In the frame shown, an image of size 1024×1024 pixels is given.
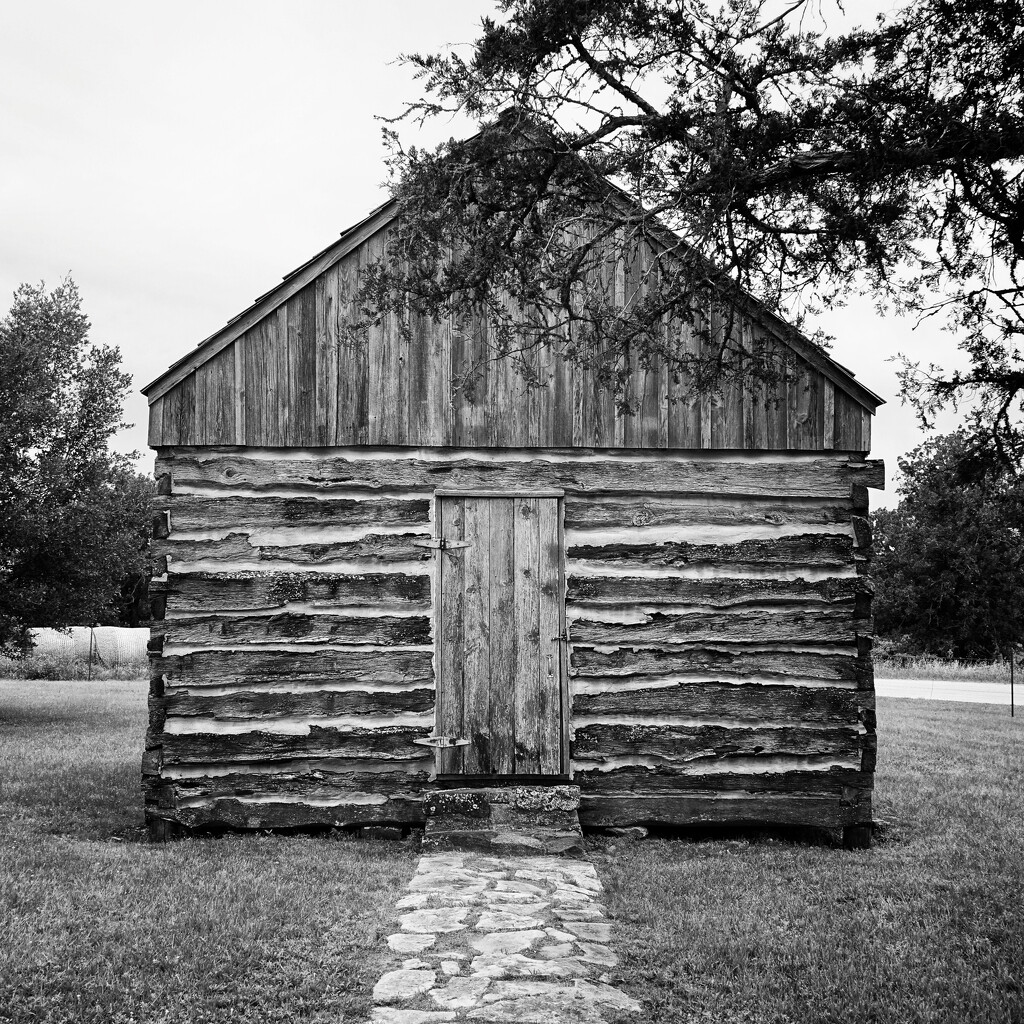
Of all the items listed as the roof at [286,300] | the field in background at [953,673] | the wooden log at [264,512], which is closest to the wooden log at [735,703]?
the wooden log at [264,512]

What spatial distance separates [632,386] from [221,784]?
5058mm

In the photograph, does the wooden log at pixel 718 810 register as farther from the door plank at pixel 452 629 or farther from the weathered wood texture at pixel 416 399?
the weathered wood texture at pixel 416 399

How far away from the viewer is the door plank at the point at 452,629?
9281 millimetres

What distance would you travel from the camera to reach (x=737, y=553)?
30.8 ft

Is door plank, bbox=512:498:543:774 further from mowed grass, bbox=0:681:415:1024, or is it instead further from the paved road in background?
the paved road in background

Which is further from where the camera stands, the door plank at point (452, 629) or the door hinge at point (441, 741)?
the door plank at point (452, 629)

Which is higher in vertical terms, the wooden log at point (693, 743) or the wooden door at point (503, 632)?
the wooden door at point (503, 632)

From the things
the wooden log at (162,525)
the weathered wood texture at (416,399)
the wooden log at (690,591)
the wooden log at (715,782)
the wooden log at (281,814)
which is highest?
the weathered wood texture at (416,399)

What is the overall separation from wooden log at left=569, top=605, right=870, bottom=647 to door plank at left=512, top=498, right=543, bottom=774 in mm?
388

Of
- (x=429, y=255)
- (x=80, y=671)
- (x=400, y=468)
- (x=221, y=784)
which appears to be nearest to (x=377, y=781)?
(x=221, y=784)

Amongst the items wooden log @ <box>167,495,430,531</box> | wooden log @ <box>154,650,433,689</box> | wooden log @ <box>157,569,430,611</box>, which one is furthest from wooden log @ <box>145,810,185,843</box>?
wooden log @ <box>167,495,430,531</box>

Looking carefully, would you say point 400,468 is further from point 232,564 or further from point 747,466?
point 747,466

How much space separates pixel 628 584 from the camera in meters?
9.34

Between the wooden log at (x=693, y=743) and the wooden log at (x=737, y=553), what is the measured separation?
1.46 metres
